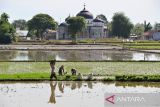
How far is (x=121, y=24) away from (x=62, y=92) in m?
78.3

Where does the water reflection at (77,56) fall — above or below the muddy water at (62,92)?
above

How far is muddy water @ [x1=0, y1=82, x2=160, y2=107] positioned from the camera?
1375 cm

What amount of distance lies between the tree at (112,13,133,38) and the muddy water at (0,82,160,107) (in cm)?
7556

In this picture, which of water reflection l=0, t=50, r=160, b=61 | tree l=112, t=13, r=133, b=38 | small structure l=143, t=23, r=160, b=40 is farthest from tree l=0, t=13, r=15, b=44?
small structure l=143, t=23, r=160, b=40

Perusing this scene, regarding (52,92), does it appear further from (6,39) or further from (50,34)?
(50,34)

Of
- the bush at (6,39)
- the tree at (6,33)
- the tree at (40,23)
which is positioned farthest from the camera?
the tree at (40,23)

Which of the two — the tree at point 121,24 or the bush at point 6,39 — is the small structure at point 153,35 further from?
the bush at point 6,39

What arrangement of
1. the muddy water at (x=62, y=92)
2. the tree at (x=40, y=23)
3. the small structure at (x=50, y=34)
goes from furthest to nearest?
1. the small structure at (x=50, y=34)
2. the tree at (x=40, y=23)
3. the muddy water at (x=62, y=92)

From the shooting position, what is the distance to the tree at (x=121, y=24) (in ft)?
309

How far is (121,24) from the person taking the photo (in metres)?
93.6

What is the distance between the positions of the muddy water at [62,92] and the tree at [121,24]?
2975 inches

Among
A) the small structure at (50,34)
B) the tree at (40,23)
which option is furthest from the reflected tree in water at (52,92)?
the small structure at (50,34)

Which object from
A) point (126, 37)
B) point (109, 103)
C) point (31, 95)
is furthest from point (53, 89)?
point (126, 37)

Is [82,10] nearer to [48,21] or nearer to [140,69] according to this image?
[48,21]
